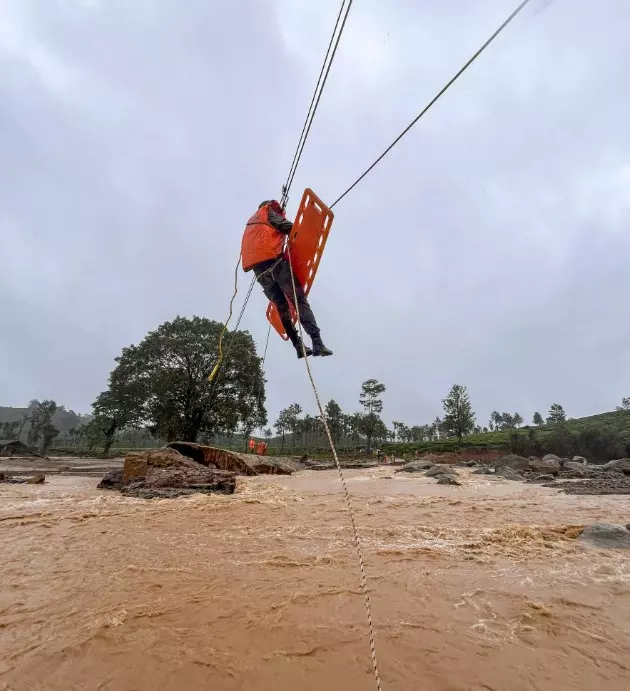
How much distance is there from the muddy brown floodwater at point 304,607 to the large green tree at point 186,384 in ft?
74.4

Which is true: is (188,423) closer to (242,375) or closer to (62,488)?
(242,375)

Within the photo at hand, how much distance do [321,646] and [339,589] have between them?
815 mm

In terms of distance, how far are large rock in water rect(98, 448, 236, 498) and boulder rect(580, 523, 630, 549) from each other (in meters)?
6.55

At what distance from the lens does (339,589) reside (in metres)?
2.95

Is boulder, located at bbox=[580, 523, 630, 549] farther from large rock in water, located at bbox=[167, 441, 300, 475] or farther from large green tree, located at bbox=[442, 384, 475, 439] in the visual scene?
large green tree, located at bbox=[442, 384, 475, 439]

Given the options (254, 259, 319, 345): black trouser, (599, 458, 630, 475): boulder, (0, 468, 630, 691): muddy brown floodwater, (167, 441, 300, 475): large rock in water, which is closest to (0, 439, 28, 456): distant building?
(167, 441, 300, 475): large rock in water

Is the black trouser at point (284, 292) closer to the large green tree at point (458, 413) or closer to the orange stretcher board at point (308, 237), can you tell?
the orange stretcher board at point (308, 237)

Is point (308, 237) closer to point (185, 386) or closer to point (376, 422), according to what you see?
point (185, 386)

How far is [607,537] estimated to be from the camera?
13.9 ft

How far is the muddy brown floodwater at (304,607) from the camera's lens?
1.92 m

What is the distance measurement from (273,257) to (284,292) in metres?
0.56

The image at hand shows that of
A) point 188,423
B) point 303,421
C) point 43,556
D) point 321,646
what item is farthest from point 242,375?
point 303,421

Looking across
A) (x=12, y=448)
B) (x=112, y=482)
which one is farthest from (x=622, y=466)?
(x=12, y=448)

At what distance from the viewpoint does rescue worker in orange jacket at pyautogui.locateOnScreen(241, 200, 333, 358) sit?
212 inches
